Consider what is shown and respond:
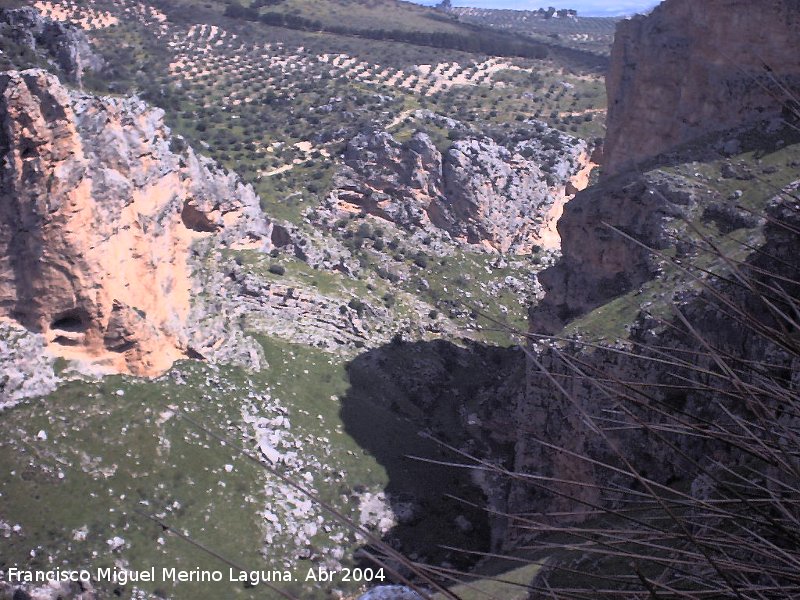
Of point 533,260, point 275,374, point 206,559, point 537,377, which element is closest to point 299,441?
point 275,374

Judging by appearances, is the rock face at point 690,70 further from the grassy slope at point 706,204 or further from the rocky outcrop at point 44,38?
the rocky outcrop at point 44,38

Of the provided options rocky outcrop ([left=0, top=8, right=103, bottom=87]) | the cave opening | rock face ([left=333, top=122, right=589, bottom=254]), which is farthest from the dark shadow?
rocky outcrop ([left=0, top=8, right=103, bottom=87])

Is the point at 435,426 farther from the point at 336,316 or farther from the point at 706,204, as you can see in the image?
the point at 706,204

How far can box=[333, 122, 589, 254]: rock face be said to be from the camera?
1603 inches

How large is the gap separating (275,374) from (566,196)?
22.8m

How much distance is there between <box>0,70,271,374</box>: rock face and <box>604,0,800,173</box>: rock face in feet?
50.1

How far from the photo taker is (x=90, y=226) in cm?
2362

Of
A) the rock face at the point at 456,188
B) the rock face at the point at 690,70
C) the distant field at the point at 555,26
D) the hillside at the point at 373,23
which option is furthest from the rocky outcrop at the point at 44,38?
the distant field at the point at 555,26

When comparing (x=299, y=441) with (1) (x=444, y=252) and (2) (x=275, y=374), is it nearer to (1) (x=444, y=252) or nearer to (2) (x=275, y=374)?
(2) (x=275, y=374)

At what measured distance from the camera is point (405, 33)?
62594mm

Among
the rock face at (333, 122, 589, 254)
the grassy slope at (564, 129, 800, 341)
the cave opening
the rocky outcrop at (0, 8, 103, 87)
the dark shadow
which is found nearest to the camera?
the grassy slope at (564, 129, 800, 341)

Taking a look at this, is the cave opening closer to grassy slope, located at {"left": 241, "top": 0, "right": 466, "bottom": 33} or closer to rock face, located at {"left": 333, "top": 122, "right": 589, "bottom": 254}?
rock face, located at {"left": 333, "top": 122, "right": 589, "bottom": 254}

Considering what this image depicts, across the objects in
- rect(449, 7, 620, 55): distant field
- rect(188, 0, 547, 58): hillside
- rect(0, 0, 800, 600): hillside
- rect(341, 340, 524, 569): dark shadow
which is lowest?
rect(341, 340, 524, 569): dark shadow

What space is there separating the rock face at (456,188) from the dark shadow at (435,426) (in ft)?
27.9
